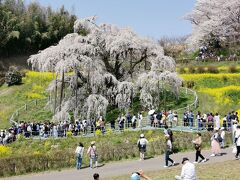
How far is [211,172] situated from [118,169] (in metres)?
5.55

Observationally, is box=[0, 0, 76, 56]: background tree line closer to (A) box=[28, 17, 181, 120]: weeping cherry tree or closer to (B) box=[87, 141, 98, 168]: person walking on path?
(A) box=[28, 17, 181, 120]: weeping cherry tree

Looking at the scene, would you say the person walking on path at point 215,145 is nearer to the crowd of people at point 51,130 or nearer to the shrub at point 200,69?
the crowd of people at point 51,130

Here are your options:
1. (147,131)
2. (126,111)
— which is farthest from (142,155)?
(126,111)

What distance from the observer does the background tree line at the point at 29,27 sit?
235ft

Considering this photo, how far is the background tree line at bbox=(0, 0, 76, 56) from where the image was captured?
71688 millimetres

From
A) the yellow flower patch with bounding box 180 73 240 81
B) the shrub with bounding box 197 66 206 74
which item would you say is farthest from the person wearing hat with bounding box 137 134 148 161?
the shrub with bounding box 197 66 206 74

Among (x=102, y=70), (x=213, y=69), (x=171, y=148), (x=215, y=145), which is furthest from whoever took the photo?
(x=213, y=69)

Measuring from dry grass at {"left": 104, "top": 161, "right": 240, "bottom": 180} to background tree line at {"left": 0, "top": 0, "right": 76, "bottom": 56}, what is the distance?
2039 inches

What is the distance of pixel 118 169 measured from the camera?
25.9 metres

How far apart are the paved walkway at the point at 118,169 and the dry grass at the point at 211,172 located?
51.1 inches

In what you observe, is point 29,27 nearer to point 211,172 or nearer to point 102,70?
point 102,70

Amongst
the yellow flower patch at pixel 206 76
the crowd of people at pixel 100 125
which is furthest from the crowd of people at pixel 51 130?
the yellow flower patch at pixel 206 76

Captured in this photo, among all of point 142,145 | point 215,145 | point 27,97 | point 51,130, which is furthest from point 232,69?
point 142,145

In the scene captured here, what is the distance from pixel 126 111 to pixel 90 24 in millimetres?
8667
